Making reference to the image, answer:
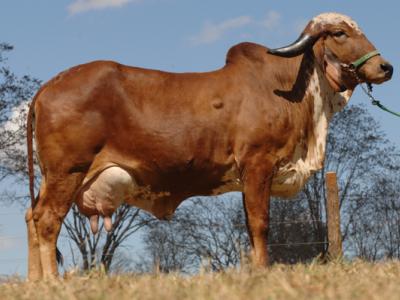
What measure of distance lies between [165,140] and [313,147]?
1593 millimetres

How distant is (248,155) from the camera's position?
773 centimetres

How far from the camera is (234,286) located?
4961 millimetres

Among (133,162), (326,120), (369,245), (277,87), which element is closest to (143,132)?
(133,162)

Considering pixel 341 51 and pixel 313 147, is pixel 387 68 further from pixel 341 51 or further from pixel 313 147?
pixel 313 147

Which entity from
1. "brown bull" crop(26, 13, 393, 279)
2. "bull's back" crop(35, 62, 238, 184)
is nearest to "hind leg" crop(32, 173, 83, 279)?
"brown bull" crop(26, 13, 393, 279)

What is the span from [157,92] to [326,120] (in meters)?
1.85

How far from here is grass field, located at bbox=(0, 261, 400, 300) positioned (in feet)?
15.2

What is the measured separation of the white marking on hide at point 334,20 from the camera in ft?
27.8

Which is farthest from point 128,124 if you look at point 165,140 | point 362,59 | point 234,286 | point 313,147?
point 234,286

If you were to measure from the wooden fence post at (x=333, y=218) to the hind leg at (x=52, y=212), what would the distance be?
6907mm

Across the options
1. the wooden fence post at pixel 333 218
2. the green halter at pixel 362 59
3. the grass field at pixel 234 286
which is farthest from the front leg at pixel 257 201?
the wooden fence post at pixel 333 218

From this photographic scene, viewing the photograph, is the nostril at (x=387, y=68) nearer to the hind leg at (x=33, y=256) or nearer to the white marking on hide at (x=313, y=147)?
the white marking on hide at (x=313, y=147)

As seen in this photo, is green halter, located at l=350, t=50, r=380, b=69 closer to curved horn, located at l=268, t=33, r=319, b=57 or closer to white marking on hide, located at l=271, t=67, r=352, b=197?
white marking on hide, located at l=271, t=67, r=352, b=197

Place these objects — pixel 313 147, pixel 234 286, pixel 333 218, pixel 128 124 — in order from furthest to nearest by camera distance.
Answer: pixel 333 218 < pixel 313 147 < pixel 128 124 < pixel 234 286
